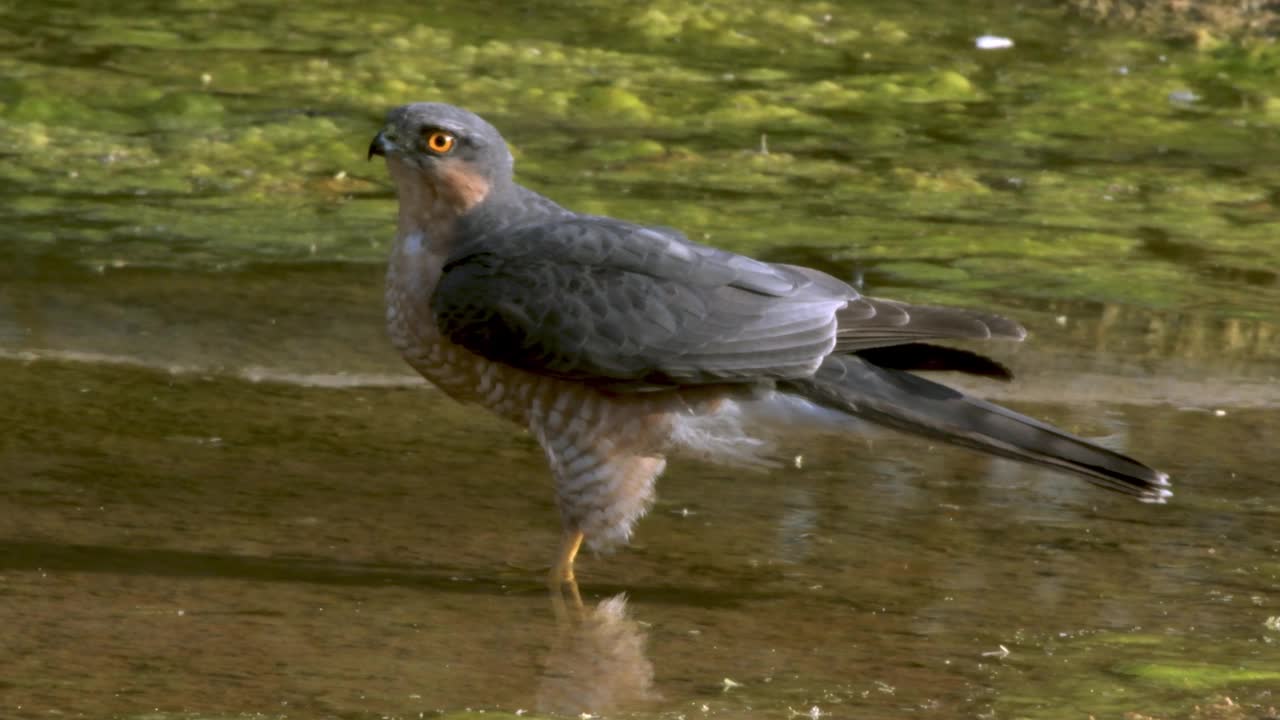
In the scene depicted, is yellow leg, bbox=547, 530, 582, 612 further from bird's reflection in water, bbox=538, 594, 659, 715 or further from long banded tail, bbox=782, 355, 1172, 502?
long banded tail, bbox=782, 355, 1172, 502

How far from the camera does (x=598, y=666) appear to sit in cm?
360

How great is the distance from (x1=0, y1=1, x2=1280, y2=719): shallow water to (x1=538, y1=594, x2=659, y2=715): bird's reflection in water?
10 mm

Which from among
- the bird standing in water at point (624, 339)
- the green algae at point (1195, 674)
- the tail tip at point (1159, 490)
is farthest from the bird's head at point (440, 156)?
the green algae at point (1195, 674)

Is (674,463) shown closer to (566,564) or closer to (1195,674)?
(566,564)

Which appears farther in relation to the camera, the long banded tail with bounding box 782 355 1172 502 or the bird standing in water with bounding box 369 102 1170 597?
the bird standing in water with bounding box 369 102 1170 597

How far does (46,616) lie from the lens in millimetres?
3625

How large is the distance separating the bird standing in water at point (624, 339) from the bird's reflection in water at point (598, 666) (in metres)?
0.21

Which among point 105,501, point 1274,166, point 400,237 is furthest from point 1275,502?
point 1274,166

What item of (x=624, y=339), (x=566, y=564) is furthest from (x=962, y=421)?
(x=566, y=564)

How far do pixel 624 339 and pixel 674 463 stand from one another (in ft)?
2.79

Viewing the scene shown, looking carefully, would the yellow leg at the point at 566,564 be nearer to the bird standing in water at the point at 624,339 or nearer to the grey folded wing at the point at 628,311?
the bird standing in water at the point at 624,339

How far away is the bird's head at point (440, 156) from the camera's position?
13.6 ft

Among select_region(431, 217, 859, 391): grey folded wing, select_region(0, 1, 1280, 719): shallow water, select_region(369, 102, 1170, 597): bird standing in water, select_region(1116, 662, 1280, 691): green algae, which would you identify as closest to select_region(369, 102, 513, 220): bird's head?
select_region(369, 102, 1170, 597): bird standing in water

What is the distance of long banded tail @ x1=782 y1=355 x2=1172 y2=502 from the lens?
3820 mm
